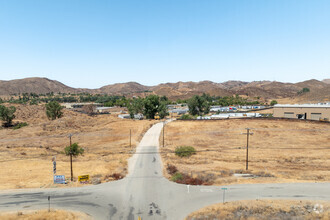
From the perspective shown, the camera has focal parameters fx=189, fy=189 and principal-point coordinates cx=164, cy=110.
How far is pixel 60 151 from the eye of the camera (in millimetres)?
48656

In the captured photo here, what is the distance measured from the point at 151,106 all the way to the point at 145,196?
234ft

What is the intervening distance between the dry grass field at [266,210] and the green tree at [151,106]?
244ft

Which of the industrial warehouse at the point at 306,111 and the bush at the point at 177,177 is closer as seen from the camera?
the bush at the point at 177,177

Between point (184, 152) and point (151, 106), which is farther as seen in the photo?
point (151, 106)

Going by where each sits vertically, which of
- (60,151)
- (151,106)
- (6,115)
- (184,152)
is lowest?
(60,151)

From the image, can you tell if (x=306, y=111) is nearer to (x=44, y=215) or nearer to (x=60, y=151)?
(x=60, y=151)

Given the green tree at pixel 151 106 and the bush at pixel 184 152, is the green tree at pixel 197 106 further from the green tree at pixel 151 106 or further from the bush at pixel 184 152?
the bush at pixel 184 152

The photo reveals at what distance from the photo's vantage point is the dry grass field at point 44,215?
19938mm

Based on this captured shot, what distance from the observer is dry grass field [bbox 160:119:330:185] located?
30422 mm

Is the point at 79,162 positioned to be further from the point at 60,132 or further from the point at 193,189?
the point at 60,132

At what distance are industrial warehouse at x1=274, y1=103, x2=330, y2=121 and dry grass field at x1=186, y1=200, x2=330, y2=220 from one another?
6511 centimetres

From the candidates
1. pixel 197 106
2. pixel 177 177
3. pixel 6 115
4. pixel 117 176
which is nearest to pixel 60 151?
pixel 117 176

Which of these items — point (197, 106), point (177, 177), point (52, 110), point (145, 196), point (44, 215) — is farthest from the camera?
point (197, 106)

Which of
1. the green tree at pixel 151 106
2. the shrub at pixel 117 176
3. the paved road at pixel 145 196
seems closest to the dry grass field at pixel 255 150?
the paved road at pixel 145 196
